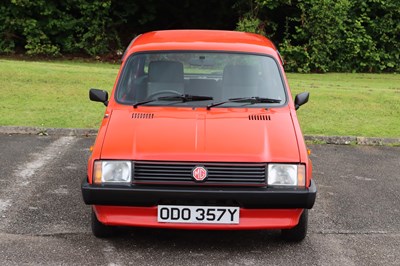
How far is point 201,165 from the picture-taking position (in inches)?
194

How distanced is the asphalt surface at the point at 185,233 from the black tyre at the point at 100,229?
0.18 feet

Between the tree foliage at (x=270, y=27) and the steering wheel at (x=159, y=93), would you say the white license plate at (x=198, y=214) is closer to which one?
the steering wheel at (x=159, y=93)

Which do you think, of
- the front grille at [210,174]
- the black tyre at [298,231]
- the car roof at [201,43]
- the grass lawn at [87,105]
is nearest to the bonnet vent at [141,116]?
the front grille at [210,174]

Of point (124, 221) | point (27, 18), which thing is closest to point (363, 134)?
point (124, 221)

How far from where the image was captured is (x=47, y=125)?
10.7 meters

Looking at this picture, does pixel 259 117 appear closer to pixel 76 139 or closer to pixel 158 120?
pixel 158 120

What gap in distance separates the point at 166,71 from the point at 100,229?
1660mm

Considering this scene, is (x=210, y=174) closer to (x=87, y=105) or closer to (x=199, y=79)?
(x=199, y=79)

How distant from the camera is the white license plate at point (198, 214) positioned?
194 inches

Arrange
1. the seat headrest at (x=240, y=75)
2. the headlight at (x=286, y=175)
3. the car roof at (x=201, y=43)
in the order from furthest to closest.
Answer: the car roof at (x=201, y=43), the seat headrest at (x=240, y=75), the headlight at (x=286, y=175)

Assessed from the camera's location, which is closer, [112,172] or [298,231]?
[112,172]

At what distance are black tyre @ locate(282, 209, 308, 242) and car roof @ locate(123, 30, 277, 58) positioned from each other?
1.85m

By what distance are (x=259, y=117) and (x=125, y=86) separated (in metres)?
1.38

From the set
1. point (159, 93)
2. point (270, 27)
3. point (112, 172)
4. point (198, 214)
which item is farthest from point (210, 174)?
point (270, 27)
